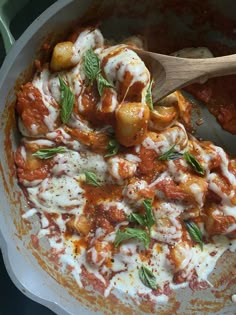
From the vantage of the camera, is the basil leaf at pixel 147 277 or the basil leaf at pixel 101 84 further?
the basil leaf at pixel 147 277

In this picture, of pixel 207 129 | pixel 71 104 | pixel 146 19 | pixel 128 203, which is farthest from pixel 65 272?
pixel 146 19

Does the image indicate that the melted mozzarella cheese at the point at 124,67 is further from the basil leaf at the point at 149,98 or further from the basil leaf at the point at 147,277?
the basil leaf at the point at 147,277

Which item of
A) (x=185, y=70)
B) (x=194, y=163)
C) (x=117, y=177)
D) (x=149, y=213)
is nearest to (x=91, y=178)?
(x=117, y=177)

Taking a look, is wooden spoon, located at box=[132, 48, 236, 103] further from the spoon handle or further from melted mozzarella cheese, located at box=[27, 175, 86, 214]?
melted mozzarella cheese, located at box=[27, 175, 86, 214]

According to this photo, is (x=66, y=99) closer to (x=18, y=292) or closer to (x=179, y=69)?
(x=179, y=69)

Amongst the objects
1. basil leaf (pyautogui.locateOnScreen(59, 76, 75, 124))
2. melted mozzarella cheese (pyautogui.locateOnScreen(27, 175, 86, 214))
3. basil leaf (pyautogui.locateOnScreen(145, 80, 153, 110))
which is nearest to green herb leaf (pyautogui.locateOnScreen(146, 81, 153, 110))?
basil leaf (pyautogui.locateOnScreen(145, 80, 153, 110))

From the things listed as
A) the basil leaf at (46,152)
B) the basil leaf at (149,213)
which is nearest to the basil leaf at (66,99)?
the basil leaf at (46,152)
